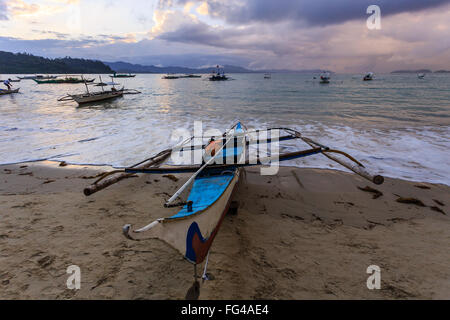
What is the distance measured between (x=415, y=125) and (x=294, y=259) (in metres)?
16.2

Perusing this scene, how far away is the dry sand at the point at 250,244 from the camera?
3.00m

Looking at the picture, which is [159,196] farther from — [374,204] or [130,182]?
[374,204]

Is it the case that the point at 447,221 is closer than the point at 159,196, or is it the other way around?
the point at 447,221

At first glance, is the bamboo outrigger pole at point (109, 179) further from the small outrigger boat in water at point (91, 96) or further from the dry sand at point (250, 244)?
the small outrigger boat in water at point (91, 96)

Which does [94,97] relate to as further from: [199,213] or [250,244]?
[199,213]

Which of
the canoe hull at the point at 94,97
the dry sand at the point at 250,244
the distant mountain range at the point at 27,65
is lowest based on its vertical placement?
the dry sand at the point at 250,244

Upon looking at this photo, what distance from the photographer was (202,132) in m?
13.4

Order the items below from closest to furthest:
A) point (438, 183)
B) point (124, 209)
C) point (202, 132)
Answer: point (124, 209), point (438, 183), point (202, 132)

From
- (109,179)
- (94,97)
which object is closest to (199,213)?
(109,179)

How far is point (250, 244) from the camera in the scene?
3.88m

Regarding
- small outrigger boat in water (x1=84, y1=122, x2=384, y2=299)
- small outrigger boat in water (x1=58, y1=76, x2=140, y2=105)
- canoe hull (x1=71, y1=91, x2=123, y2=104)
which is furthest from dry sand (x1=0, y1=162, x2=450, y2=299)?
canoe hull (x1=71, y1=91, x2=123, y2=104)

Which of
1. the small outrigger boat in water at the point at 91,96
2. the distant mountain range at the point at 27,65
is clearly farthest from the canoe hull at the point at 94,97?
the distant mountain range at the point at 27,65

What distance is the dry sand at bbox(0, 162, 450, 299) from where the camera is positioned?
300 centimetres
